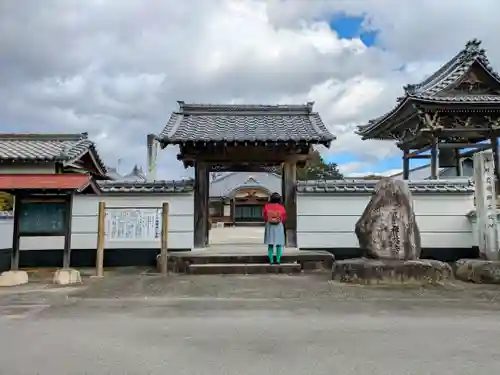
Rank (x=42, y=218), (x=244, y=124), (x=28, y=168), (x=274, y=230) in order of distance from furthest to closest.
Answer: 1. (x=28, y=168)
2. (x=244, y=124)
3. (x=274, y=230)
4. (x=42, y=218)

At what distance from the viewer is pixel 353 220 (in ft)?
39.7

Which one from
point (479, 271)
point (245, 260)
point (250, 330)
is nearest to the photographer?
point (250, 330)

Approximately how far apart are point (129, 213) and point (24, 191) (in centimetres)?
262

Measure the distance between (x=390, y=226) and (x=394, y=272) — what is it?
1.04 metres

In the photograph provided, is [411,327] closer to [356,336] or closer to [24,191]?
[356,336]

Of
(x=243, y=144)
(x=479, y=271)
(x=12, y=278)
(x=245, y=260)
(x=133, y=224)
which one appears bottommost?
(x=12, y=278)

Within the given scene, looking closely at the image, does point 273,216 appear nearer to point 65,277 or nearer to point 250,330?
point 65,277

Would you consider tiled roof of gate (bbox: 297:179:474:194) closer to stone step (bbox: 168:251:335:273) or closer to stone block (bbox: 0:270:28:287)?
stone step (bbox: 168:251:335:273)

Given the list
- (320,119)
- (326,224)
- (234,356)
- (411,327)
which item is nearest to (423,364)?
(411,327)

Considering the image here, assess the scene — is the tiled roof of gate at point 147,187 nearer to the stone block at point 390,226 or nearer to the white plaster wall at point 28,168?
the white plaster wall at point 28,168

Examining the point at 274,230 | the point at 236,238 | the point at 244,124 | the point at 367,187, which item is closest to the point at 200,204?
the point at 274,230

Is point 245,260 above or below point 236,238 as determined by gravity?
below

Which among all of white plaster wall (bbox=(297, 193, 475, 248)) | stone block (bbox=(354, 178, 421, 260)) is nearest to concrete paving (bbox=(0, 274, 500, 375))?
stone block (bbox=(354, 178, 421, 260))

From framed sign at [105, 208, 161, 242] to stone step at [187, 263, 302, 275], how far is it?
5.65 feet
